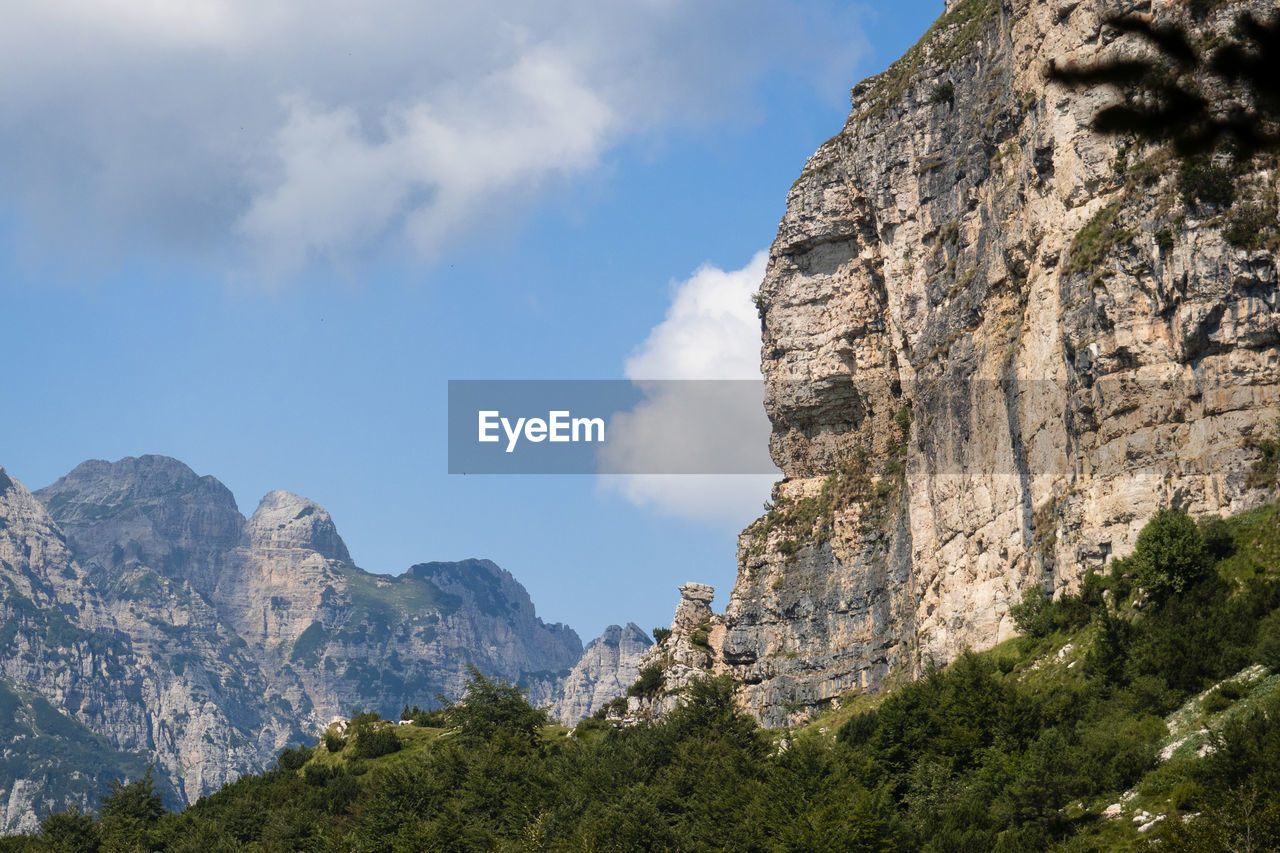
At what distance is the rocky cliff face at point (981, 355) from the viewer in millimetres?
55562

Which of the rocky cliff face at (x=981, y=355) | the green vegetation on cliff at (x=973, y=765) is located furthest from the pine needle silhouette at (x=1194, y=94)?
the rocky cliff face at (x=981, y=355)

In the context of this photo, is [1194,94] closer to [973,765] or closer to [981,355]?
[973,765]

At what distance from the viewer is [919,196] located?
85.8 metres

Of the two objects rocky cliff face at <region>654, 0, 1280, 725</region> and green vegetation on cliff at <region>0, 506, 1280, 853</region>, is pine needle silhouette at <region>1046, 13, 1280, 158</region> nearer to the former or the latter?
green vegetation on cliff at <region>0, 506, 1280, 853</region>

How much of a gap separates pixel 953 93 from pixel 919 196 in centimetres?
637

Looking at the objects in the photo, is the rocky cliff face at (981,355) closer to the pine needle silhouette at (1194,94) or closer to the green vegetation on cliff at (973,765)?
the green vegetation on cliff at (973,765)

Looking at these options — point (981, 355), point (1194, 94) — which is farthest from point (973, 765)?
point (1194, 94)

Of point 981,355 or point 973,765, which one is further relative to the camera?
point 981,355

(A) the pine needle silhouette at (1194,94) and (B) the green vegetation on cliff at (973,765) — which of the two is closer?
(A) the pine needle silhouette at (1194,94)

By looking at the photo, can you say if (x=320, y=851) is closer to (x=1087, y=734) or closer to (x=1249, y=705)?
(x=1087, y=734)

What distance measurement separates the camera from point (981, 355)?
235ft

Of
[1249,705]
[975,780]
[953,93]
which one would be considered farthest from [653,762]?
[953,93]

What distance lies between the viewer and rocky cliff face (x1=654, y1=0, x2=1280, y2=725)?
55.6 metres

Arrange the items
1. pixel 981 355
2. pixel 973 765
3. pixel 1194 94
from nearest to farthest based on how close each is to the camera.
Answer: pixel 1194 94
pixel 973 765
pixel 981 355
